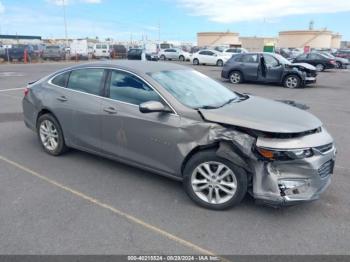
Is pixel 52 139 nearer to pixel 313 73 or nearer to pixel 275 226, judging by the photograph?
pixel 275 226

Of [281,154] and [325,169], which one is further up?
[281,154]

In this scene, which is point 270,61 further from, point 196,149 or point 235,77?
point 196,149

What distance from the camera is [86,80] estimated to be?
4754 mm

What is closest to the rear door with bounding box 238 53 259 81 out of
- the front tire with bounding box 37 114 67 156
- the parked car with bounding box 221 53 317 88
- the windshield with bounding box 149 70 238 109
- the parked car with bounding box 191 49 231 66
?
the parked car with bounding box 221 53 317 88

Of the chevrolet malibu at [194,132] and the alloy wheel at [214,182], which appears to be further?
the alloy wheel at [214,182]

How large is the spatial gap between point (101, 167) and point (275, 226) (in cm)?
256

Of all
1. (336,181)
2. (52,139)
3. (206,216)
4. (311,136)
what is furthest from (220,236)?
(52,139)

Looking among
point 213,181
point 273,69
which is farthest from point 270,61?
point 213,181

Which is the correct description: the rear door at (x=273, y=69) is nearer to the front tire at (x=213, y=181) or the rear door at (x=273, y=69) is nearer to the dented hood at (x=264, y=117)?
the dented hood at (x=264, y=117)

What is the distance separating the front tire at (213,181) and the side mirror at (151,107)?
671 millimetres

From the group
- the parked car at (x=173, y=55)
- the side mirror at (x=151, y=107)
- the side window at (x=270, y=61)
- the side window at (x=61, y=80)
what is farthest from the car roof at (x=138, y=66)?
the parked car at (x=173, y=55)

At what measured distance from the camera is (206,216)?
11.6ft

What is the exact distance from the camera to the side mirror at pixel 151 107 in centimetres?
372

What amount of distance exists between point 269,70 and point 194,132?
12843mm
